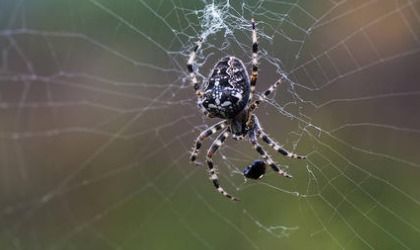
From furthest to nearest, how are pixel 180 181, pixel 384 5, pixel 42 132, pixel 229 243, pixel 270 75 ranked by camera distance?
1. pixel 42 132
2. pixel 180 181
3. pixel 229 243
4. pixel 270 75
5. pixel 384 5

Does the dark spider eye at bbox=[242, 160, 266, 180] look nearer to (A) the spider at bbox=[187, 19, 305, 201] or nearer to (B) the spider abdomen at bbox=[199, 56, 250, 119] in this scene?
(A) the spider at bbox=[187, 19, 305, 201]

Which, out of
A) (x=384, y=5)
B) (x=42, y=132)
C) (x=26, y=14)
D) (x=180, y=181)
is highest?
(x=26, y=14)

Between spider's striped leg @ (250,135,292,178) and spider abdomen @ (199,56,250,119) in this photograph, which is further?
spider's striped leg @ (250,135,292,178)

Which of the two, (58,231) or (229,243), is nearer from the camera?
(229,243)

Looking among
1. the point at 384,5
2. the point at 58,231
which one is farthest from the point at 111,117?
the point at 384,5

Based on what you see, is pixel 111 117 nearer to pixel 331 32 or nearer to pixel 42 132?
pixel 42 132

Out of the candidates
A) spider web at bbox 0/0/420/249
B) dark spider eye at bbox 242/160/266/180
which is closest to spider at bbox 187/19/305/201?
dark spider eye at bbox 242/160/266/180

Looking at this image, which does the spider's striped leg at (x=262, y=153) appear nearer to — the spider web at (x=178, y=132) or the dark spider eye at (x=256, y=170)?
the dark spider eye at (x=256, y=170)
